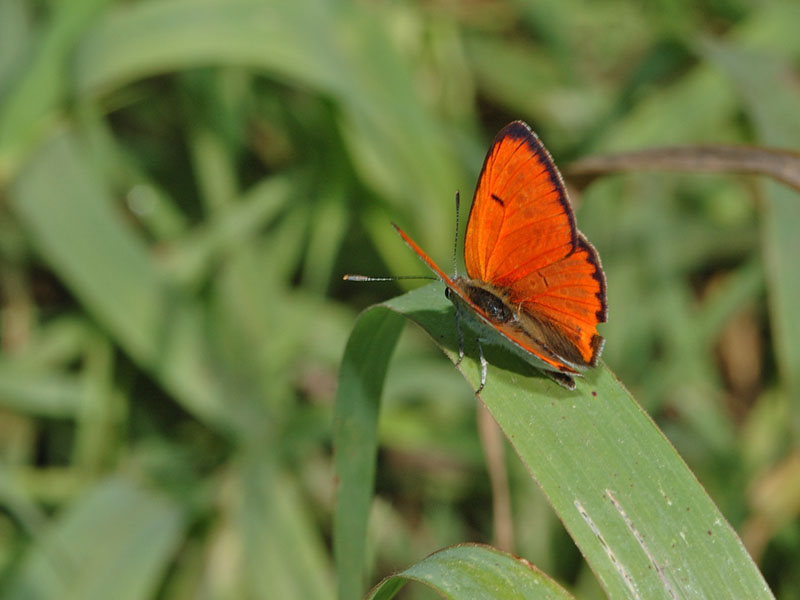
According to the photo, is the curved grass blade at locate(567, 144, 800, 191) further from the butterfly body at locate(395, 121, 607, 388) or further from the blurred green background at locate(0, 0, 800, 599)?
the butterfly body at locate(395, 121, 607, 388)

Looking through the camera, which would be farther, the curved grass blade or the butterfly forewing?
the curved grass blade

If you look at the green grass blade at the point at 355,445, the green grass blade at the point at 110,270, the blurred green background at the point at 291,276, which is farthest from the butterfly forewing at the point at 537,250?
the green grass blade at the point at 110,270

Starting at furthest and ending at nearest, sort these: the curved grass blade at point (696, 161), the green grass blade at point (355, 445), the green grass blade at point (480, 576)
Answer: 1. the curved grass blade at point (696, 161)
2. the green grass blade at point (355, 445)
3. the green grass blade at point (480, 576)

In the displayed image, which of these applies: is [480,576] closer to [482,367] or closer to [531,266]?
[482,367]

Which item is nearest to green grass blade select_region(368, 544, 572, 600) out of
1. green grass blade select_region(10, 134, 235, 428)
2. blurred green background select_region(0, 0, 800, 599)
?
blurred green background select_region(0, 0, 800, 599)

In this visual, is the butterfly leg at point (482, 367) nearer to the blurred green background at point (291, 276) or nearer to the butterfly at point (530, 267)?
the butterfly at point (530, 267)
